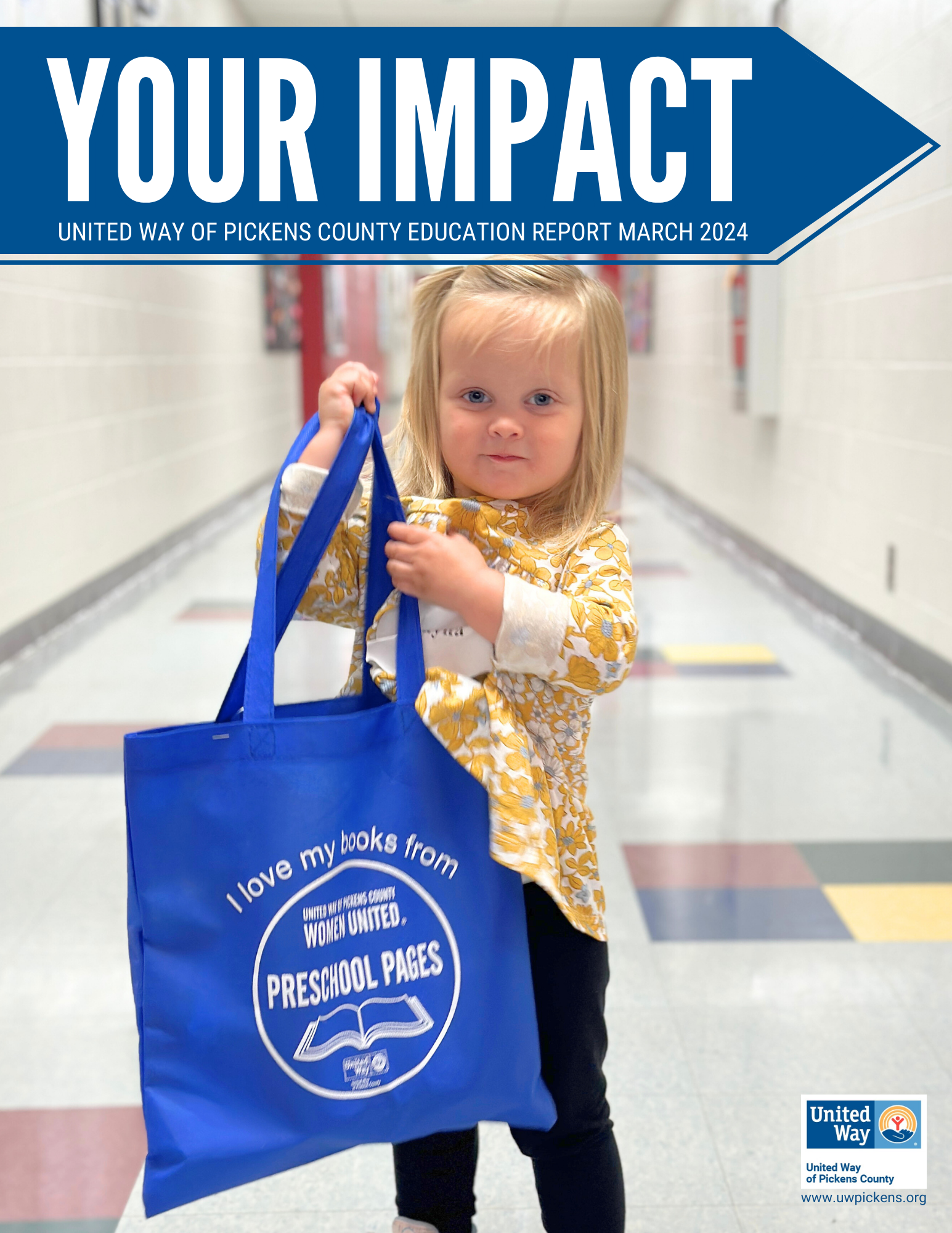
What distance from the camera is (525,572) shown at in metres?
0.95

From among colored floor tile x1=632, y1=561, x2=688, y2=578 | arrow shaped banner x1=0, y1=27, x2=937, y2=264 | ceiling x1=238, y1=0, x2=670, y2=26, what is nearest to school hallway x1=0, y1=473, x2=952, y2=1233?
arrow shaped banner x1=0, y1=27, x2=937, y2=264

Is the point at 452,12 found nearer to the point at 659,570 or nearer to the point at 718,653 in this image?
the point at 659,570

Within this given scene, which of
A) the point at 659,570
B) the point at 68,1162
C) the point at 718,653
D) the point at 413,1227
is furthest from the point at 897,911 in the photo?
the point at 659,570

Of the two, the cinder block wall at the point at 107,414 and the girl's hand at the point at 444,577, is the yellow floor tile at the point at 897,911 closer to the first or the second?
the girl's hand at the point at 444,577

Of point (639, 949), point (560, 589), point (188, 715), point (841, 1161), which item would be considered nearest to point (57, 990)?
point (639, 949)

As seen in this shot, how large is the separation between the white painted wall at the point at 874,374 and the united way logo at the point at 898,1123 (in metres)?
2.18

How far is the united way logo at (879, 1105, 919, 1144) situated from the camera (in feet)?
4.51

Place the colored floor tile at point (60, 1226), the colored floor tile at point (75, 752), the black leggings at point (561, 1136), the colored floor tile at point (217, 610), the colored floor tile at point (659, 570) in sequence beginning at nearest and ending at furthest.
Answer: the black leggings at point (561, 1136) → the colored floor tile at point (60, 1226) → the colored floor tile at point (75, 752) → the colored floor tile at point (217, 610) → the colored floor tile at point (659, 570)

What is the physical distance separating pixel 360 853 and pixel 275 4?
8.20m

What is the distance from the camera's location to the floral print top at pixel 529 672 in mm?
882

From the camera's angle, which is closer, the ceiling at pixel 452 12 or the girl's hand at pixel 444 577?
the girl's hand at pixel 444 577

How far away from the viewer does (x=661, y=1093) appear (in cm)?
154

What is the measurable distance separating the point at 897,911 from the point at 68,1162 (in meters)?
1.32

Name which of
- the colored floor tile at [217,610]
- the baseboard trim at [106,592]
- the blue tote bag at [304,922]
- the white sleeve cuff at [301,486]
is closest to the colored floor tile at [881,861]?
the blue tote bag at [304,922]
